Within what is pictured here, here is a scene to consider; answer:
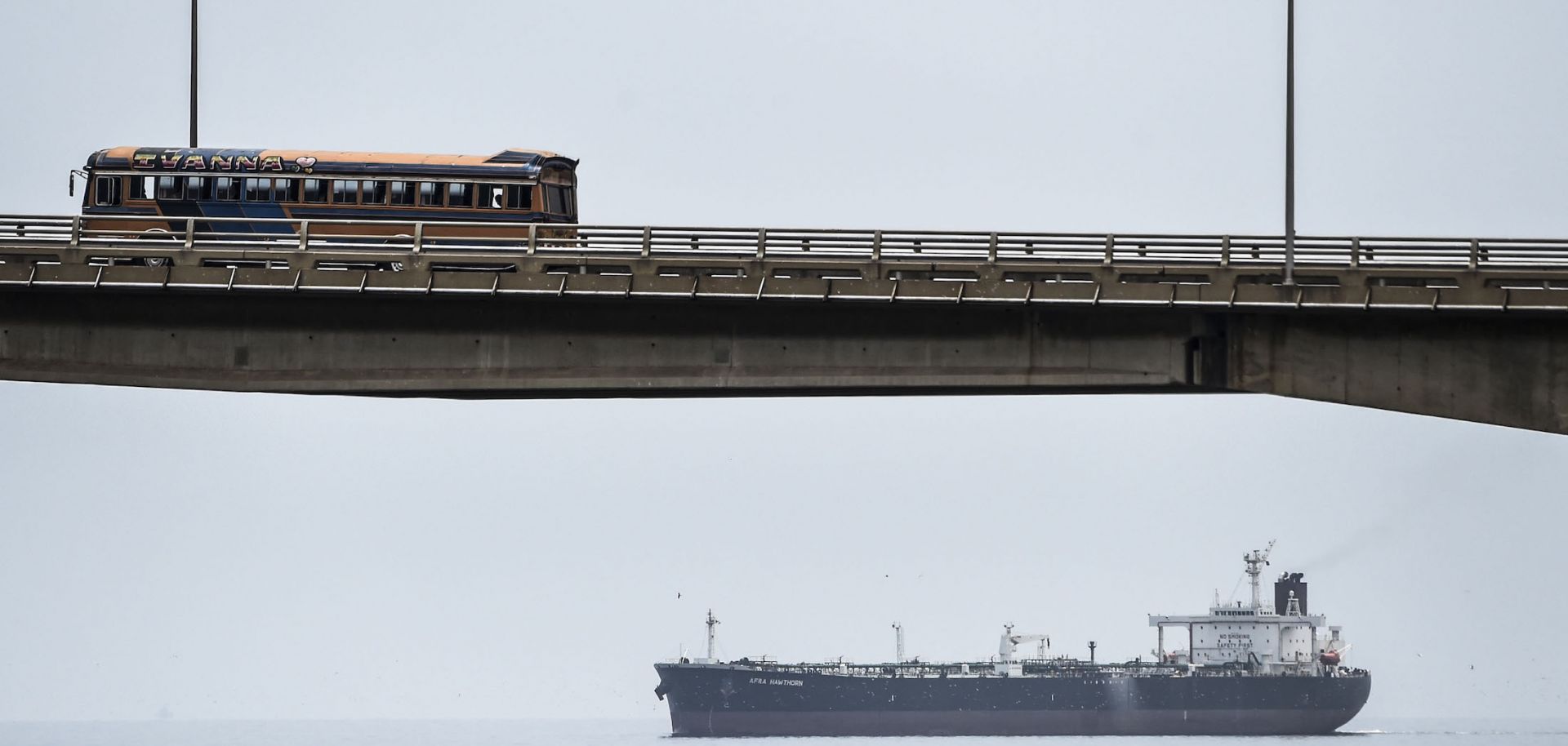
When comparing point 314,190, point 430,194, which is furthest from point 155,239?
point 430,194

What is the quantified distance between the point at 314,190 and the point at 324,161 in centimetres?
72

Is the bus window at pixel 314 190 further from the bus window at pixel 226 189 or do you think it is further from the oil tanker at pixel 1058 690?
the oil tanker at pixel 1058 690

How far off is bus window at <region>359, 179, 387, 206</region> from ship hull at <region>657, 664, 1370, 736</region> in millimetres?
110815

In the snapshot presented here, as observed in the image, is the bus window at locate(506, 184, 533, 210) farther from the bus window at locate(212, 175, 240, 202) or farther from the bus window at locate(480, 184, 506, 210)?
the bus window at locate(212, 175, 240, 202)

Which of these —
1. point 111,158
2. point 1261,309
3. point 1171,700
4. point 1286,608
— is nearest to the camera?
point 1261,309

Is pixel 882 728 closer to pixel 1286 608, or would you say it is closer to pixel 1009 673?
pixel 1009 673

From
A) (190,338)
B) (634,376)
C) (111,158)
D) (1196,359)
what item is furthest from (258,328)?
(1196,359)

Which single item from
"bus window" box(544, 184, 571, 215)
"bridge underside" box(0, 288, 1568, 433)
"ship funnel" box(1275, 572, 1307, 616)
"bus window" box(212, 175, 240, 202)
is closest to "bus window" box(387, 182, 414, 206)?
"bus window" box(544, 184, 571, 215)

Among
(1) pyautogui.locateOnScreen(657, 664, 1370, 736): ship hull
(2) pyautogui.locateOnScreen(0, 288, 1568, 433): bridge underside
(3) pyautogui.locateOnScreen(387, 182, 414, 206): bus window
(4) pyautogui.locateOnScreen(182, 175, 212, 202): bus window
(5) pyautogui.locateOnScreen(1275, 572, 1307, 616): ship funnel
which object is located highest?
(4) pyautogui.locateOnScreen(182, 175, 212, 202): bus window

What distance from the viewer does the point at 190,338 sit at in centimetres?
4031

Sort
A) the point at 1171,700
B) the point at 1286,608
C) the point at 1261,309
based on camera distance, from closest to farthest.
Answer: the point at 1261,309
the point at 1171,700
the point at 1286,608

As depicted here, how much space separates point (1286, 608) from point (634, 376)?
446 feet

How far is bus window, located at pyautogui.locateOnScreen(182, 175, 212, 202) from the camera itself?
50594 millimetres

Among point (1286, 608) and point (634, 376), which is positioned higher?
point (634, 376)
